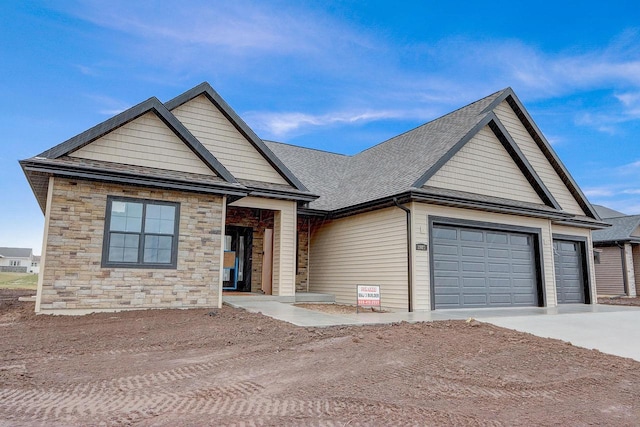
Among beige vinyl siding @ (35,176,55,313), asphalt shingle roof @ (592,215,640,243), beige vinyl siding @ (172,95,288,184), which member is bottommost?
beige vinyl siding @ (35,176,55,313)

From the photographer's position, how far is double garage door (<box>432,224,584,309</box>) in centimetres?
1196

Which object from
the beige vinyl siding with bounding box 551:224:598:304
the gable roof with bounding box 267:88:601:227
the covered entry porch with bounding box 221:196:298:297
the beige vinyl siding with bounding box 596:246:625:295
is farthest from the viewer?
the beige vinyl siding with bounding box 596:246:625:295

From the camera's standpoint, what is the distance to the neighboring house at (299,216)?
30.2 ft

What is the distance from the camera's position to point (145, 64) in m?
13.6

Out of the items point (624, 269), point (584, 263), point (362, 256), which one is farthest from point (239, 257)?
point (624, 269)

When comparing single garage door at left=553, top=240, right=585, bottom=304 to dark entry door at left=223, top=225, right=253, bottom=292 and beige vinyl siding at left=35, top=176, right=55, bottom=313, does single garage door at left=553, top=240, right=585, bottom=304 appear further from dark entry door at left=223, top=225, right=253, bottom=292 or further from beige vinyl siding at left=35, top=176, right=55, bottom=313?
beige vinyl siding at left=35, top=176, right=55, bottom=313

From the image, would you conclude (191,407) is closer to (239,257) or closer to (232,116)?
(232,116)

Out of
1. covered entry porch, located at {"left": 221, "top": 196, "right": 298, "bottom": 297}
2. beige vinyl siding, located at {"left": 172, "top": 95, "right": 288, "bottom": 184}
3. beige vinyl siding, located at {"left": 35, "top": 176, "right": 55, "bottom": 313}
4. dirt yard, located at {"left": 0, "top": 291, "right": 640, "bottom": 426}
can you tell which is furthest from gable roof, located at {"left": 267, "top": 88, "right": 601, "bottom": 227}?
beige vinyl siding, located at {"left": 35, "top": 176, "right": 55, "bottom": 313}

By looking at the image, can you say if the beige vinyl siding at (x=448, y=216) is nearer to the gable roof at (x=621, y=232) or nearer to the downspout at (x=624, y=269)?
the gable roof at (x=621, y=232)

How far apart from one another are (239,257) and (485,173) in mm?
8525

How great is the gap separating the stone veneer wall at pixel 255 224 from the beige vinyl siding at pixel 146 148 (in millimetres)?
3280

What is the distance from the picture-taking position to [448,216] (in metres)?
12.2

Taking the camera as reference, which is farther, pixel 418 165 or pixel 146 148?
pixel 418 165

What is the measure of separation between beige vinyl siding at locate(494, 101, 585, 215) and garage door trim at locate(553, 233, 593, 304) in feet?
3.45
